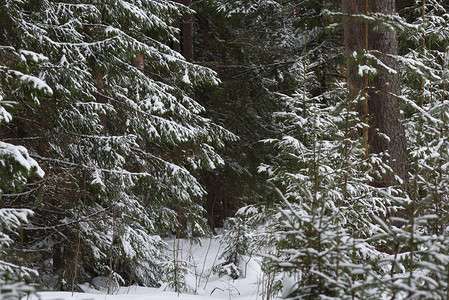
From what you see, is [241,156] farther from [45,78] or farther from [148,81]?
[45,78]

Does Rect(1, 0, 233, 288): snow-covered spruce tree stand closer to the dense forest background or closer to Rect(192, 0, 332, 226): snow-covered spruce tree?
the dense forest background

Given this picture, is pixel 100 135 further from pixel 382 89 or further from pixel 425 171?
pixel 425 171

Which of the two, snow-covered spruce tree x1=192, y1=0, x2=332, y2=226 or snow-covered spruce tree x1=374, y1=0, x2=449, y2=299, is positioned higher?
snow-covered spruce tree x1=192, y1=0, x2=332, y2=226

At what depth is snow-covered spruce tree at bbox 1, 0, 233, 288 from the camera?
5.45 metres

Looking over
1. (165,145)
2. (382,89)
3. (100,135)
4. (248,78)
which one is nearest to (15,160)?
(100,135)

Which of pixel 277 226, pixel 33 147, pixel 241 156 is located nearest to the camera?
pixel 277 226

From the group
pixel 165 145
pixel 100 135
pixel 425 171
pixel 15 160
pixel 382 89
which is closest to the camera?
pixel 15 160

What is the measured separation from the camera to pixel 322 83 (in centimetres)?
1115

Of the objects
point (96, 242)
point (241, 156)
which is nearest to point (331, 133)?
point (96, 242)

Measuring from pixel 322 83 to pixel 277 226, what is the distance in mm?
8229

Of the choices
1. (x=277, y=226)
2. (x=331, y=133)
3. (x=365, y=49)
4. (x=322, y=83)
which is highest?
(x=322, y=83)

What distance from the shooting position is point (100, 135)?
657cm

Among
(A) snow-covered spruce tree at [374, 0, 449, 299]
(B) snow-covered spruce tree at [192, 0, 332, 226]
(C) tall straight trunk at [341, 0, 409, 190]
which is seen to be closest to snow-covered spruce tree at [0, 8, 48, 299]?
(A) snow-covered spruce tree at [374, 0, 449, 299]

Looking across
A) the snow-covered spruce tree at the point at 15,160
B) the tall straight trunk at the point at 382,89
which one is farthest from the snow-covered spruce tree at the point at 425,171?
the snow-covered spruce tree at the point at 15,160
